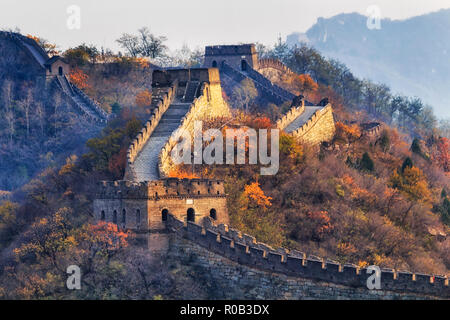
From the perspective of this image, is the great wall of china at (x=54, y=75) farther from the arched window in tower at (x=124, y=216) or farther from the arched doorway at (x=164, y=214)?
the arched doorway at (x=164, y=214)

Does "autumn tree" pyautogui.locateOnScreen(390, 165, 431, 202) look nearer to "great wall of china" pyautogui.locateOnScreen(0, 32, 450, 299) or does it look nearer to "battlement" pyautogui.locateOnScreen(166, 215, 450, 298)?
"great wall of china" pyautogui.locateOnScreen(0, 32, 450, 299)

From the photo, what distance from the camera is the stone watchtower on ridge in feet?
339

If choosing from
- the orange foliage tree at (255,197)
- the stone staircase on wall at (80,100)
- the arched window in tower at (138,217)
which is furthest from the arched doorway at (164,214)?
the stone staircase on wall at (80,100)

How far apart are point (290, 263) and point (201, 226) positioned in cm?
594

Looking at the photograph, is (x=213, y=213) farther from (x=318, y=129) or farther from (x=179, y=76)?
(x=318, y=129)

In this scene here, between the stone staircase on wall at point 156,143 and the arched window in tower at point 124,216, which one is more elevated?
the stone staircase on wall at point 156,143

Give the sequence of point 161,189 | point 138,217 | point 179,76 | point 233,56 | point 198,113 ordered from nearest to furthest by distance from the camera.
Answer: point 138,217 → point 161,189 → point 198,113 → point 179,76 → point 233,56

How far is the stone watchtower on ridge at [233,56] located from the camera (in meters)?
103

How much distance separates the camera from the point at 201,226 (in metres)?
58.3

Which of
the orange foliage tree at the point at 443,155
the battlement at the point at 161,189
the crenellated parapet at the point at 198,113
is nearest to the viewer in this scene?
→ the battlement at the point at 161,189

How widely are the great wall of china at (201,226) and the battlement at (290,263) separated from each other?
0.14 feet

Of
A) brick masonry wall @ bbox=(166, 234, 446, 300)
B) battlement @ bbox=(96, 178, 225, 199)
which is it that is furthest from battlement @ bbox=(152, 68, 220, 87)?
brick masonry wall @ bbox=(166, 234, 446, 300)

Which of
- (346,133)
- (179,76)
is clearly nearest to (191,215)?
(179,76)

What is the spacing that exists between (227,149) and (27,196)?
548 inches
